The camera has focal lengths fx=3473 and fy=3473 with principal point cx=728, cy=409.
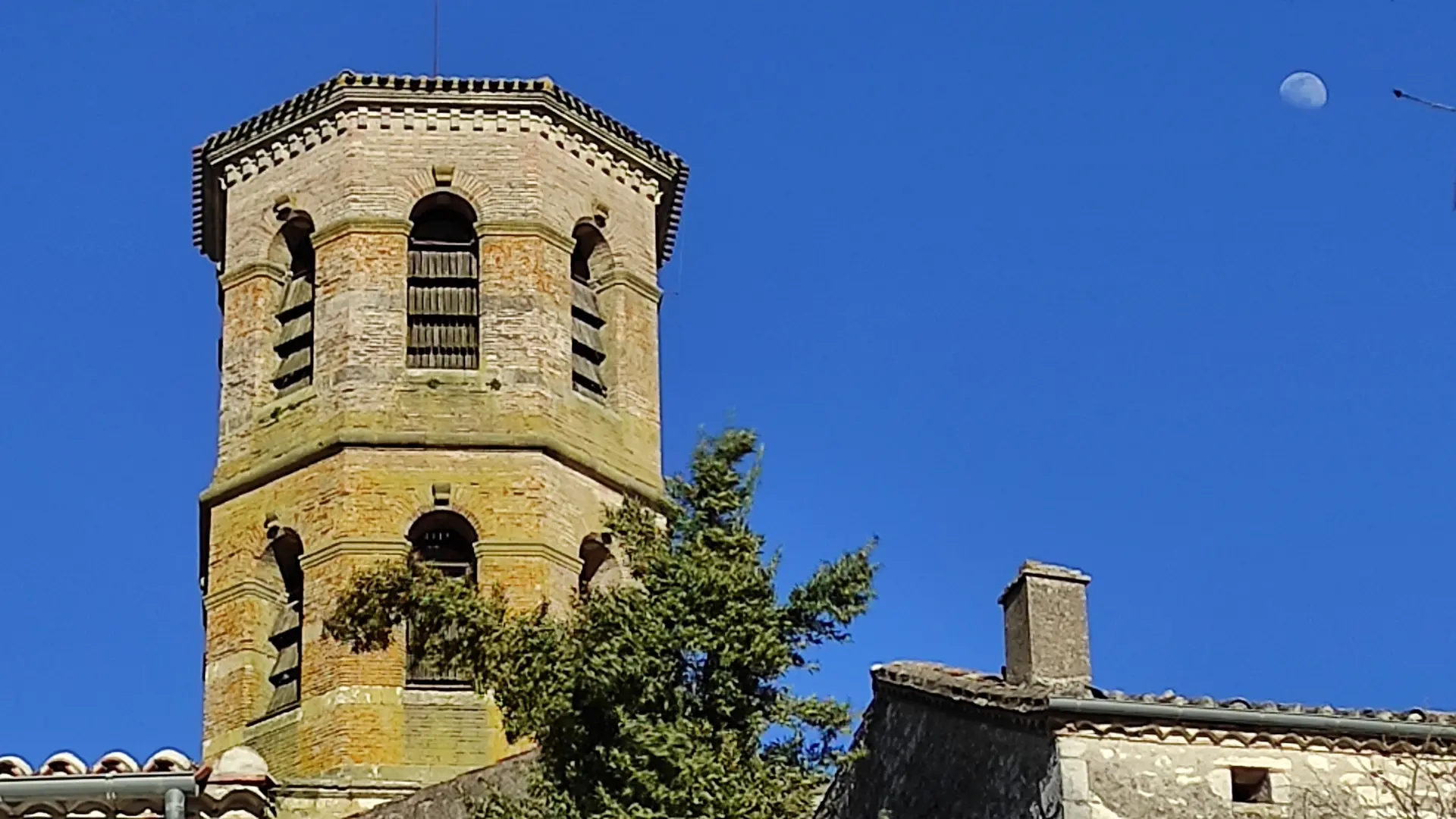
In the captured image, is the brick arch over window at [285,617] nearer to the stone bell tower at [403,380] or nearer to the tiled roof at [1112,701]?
the stone bell tower at [403,380]

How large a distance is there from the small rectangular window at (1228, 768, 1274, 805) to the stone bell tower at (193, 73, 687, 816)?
12.1m

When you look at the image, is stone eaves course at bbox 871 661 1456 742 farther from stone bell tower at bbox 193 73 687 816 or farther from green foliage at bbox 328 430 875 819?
stone bell tower at bbox 193 73 687 816

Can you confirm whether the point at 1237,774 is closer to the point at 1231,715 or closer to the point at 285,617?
the point at 1231,715

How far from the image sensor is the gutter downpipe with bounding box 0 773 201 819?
1672 centimetres

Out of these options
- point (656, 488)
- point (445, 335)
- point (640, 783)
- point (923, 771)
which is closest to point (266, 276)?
point (445, 335)

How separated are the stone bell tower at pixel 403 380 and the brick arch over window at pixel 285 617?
3 centimetres

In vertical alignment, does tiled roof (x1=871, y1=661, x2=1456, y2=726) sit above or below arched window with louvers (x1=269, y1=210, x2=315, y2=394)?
below

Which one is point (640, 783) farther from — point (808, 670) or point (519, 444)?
point (519, 444)

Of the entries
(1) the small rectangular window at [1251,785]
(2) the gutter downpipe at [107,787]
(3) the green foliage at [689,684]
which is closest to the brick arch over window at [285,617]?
(3) the green foliage at [689,684]

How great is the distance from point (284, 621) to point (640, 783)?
14524 millimetres

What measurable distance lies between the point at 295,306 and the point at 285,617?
141 inches

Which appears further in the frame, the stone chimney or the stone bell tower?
the stone bell tower

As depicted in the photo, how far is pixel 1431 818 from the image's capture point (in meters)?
21.6

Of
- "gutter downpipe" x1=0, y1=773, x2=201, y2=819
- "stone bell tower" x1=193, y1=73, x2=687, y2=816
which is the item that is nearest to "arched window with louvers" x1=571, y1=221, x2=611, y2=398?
"stone bell tower" x1=193, y1=73, x2=687, y2=816
